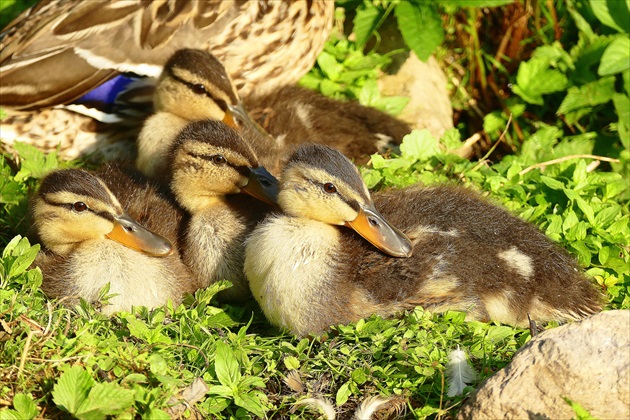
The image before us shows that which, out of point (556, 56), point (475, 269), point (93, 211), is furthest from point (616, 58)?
point (93, 211)

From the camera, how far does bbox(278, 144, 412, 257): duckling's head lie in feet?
11.3

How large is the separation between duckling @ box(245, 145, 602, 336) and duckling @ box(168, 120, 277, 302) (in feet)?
0.89

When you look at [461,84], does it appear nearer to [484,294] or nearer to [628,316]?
[484,294]

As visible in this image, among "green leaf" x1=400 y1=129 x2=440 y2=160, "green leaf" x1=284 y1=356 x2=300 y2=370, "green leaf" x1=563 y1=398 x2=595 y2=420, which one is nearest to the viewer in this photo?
"green leaf" x1=563 y1=398 x2=595 y2=420

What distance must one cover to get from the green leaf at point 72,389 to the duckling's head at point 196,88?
1775mm

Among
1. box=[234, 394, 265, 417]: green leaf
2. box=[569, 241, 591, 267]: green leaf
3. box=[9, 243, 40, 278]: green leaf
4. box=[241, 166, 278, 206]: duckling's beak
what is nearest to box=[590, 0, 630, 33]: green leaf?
box=[569, 241, 591, 267]: green leaf

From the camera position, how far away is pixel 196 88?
439 cm

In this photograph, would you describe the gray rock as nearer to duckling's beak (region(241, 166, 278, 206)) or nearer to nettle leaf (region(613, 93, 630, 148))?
duckling's beak (region(241, 166, 278, 206))

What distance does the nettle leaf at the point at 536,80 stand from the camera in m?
5.36

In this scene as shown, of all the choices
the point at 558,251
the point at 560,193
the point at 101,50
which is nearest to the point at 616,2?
the point at 560,193

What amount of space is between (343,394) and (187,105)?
182 centimetres

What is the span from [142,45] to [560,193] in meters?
2.21

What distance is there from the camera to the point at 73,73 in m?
4.72

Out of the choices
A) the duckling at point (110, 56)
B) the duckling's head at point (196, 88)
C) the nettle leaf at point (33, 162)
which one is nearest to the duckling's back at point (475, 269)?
the duckling's head at point (196, 88)
